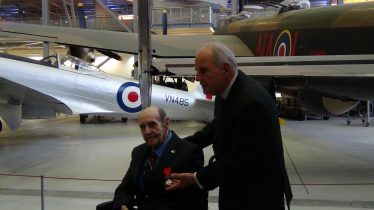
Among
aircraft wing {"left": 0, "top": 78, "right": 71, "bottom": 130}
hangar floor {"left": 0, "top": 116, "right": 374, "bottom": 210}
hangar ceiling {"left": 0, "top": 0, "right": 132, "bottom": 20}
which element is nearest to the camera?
hangar floor {"left": 0, "top": 116, "right": 374, "bottom": 210}

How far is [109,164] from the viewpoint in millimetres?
6301

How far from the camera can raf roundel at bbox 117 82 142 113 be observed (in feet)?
31.1

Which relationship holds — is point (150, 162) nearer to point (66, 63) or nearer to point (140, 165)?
point (140, 165)

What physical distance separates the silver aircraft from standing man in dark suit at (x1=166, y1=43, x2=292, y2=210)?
23.6 ft

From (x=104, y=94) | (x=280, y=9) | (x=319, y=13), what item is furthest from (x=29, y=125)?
(x=319, y=13)

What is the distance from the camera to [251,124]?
1.66 meters

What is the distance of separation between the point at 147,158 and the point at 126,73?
19.0 m

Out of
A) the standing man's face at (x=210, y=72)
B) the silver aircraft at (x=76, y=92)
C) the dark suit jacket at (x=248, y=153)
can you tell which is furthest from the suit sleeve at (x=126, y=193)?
the silver aircraft at (x=76, y=92)

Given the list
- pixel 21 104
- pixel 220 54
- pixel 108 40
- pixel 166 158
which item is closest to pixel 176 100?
pixel 108 40

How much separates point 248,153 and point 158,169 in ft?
2.21

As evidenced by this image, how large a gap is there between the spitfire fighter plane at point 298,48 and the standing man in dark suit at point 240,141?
2.10 m

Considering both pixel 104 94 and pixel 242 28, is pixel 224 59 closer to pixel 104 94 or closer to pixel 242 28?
pixel 242 28

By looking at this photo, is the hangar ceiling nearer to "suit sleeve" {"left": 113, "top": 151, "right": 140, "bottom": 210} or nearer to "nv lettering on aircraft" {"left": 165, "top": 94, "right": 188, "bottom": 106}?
"nv lettering on aircraft" {"left": 165, "top": 94, "right": 188, "bottom": 106}

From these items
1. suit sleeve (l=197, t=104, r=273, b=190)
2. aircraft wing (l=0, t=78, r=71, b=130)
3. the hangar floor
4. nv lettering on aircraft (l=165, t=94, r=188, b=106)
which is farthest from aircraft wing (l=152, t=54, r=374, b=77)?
nv lettering on aircraft (l=165, t=94, r=188, b=106)
